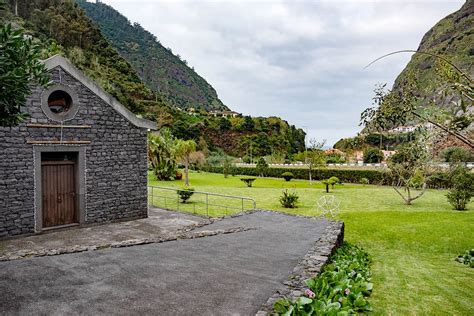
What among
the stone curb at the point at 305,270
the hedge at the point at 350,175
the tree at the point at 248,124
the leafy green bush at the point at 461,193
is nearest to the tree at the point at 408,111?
the stone curb at the point at 305,270

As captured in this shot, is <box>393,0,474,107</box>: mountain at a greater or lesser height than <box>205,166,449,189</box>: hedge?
greater

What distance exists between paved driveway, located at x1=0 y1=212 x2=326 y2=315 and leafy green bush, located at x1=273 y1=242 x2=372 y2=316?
0.61 metres

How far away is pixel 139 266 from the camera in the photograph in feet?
22.8

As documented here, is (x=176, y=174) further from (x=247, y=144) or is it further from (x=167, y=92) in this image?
(x=167, y=92)

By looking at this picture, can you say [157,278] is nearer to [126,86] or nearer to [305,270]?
[305,270]

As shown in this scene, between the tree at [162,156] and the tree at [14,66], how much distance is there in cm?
2760

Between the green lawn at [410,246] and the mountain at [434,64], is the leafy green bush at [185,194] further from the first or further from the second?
the mountain at [434,64]

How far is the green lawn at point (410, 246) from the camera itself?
6.09m

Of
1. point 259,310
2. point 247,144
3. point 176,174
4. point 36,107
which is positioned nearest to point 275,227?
point 259,310

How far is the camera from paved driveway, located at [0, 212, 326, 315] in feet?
16.9

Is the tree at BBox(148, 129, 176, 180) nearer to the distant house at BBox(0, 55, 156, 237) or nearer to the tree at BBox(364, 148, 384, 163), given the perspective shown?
the distant house at BBox(0, 55, 156, 237)

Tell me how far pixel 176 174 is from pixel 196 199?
44.9 feet

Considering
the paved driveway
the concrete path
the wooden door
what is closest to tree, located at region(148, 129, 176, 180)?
the concrete path

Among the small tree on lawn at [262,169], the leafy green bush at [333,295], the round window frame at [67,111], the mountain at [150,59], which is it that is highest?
the mountain at [150,59]
